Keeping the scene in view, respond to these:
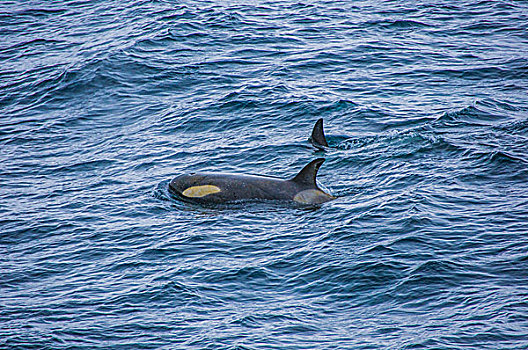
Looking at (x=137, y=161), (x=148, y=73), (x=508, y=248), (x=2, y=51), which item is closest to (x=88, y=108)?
(x=148, y=73)

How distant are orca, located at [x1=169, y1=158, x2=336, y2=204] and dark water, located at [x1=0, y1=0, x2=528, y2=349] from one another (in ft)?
0.92

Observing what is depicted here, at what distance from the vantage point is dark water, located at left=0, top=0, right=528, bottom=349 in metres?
11.6

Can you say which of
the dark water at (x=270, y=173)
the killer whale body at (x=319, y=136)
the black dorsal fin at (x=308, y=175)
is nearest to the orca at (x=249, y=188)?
the black dorsal fin at (x=308, y=175)

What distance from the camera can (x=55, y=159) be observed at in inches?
766

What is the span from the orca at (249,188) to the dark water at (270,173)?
28 cm

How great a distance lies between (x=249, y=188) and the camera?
15.7m

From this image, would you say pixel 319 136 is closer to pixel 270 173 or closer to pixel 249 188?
pixel 270 173

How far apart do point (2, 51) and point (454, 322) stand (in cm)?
2393

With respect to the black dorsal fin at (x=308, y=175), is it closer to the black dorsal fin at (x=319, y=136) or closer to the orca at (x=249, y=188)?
the orca at (x=249, y=188)

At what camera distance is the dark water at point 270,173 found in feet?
38.0

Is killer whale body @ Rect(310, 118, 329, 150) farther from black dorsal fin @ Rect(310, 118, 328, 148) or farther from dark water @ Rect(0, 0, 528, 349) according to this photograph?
dark water @ Rect(0, 0, 528, 349)

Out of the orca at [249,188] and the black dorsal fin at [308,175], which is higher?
the black dorsal fin at [308,175]

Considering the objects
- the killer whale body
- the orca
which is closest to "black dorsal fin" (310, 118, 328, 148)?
the killer whale body

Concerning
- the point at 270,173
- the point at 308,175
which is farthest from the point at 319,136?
the point at 308,175
